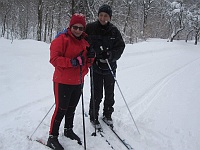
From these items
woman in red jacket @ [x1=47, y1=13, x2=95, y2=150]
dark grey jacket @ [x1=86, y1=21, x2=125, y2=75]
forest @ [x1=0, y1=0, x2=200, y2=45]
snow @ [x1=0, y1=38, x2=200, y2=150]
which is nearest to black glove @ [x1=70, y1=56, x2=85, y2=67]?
woman in red jacket @ [x1=47, y1=13, x2=95, y2=150]

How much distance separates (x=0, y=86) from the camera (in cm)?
577

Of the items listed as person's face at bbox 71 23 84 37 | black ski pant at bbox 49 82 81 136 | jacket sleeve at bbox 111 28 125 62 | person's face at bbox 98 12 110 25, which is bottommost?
black ski pant at bbox 49 82 81 136

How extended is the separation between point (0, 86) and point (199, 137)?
17.2 ft

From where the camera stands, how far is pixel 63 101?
10.5 ft

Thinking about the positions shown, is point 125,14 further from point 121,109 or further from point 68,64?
point 68,64

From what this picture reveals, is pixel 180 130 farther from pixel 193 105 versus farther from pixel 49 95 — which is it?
pixel 49 95

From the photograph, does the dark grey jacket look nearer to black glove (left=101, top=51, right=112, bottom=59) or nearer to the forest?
black glove (left=101, top=51, right=112, bottom=59)

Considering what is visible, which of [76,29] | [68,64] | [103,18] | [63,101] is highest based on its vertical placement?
[103,18]

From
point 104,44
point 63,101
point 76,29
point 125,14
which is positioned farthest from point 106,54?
point 125,14

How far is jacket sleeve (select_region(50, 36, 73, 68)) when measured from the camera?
9.55ft

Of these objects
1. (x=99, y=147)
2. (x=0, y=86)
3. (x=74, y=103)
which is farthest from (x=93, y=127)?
(x=0, y=86)

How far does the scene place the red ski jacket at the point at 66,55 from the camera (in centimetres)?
293

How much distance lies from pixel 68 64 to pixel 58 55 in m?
0.20

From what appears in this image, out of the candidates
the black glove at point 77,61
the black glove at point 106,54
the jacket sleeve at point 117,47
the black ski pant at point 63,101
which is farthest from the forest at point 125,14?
the black glove at point 77,61
